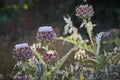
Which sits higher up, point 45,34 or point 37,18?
point 37,18

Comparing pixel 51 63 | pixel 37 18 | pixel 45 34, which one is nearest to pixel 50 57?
pixel 51 63

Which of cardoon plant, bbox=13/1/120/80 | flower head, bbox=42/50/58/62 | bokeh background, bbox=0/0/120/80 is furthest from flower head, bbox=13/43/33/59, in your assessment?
bokeh background, bbox=0/0/120/80

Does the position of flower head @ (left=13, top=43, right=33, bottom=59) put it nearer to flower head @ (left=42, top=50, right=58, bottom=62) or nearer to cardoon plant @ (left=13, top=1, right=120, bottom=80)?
cardoon plant @ (left=13, top=1, right=120, bottom=80)

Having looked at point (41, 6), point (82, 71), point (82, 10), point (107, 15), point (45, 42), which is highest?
point (41, 6)

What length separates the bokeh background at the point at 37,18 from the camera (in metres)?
9.23

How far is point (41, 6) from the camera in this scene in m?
16.4

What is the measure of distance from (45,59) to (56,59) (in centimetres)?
10

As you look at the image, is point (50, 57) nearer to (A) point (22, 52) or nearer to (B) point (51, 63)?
(B) point (51, 63)

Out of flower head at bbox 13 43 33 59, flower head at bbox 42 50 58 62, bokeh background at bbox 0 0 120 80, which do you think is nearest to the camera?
flower head at bbox 13 43 33 59

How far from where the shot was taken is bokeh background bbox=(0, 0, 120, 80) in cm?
923

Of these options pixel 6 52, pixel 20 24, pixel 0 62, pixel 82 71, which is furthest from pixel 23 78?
pixel 20 24

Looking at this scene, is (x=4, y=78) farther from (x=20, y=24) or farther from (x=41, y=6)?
(x=41, y=6)

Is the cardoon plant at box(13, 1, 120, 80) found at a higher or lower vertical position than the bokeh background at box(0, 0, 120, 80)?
lower

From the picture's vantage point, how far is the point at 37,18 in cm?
1577
